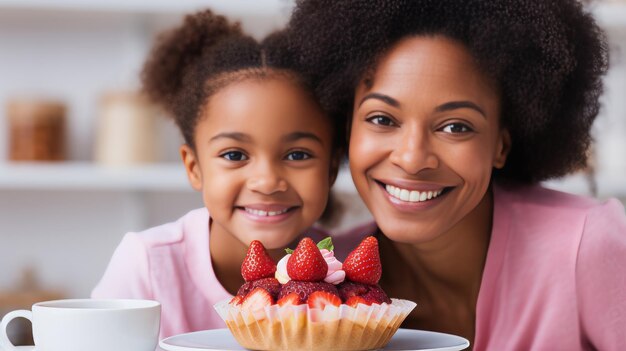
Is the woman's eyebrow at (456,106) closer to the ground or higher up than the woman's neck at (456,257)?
higher up

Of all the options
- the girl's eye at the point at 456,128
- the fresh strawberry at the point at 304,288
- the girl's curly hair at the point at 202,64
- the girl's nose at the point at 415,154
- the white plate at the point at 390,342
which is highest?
the girl's curly hair at the point at 202,64

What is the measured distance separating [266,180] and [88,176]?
1.43 metres

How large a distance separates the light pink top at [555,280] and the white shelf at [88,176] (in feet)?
4.61

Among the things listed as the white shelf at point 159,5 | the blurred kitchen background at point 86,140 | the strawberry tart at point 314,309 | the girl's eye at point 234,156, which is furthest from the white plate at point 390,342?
the white shelf at point 159,5

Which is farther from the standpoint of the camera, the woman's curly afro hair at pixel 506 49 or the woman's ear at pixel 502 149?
the woman's ear at pixel 502 149

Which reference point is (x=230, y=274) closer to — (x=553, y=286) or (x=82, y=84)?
(x=553, y=286)

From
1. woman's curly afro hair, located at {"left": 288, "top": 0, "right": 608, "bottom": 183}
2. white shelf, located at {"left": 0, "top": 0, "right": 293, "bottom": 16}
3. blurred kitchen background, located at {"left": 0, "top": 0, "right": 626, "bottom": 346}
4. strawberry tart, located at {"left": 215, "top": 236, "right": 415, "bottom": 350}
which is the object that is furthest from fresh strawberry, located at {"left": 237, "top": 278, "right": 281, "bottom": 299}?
white shelf, located at {"left": 0, "top": 0, "right": 293, "bottom": 16}

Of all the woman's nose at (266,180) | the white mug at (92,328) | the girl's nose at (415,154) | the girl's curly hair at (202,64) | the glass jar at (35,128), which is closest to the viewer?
the white mug at (92,328)

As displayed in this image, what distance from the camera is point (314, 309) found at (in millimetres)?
1129

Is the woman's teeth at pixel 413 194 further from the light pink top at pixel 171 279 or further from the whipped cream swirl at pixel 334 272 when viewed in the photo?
the light pink top at pixel 171 279

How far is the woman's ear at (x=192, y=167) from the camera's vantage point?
5.34ft

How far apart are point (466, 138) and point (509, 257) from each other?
25cm

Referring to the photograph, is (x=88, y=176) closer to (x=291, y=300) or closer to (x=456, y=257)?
(x=456, y=257)

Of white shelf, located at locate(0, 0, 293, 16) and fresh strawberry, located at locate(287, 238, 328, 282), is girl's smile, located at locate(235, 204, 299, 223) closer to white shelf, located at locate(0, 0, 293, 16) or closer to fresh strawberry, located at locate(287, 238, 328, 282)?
fresh strawberry, located at locate(287, 238, 328, 282)
